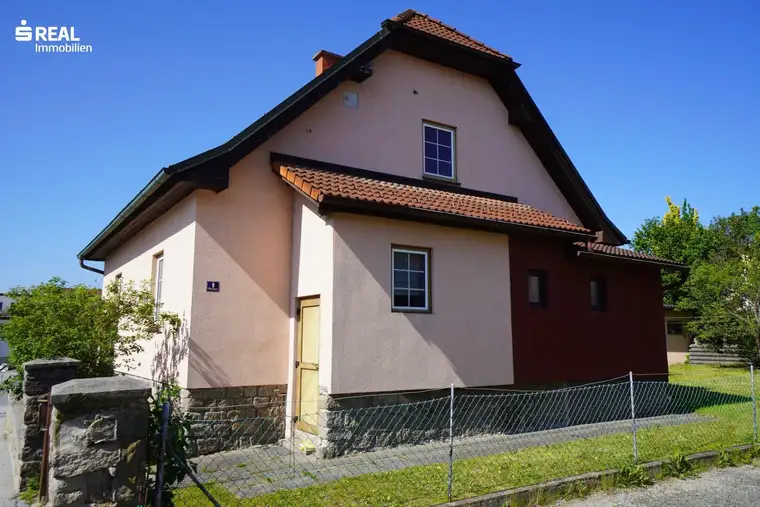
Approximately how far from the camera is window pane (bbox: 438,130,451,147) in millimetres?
11742

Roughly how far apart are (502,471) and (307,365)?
11.7ft

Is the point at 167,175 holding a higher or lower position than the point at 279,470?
higher

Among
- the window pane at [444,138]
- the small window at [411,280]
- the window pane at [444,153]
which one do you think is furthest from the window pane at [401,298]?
the window pane at [444,138]

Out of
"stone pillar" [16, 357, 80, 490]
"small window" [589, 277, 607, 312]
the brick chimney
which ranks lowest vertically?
"stone pillar" [16, 357, 80, 490]

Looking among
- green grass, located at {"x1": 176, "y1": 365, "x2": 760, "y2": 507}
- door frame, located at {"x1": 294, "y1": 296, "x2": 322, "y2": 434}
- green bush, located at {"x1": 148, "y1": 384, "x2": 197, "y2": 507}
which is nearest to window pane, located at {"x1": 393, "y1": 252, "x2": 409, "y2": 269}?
door frame, located at {"x1": 294, "y1": 296, "x2": 322, "y2": 434}

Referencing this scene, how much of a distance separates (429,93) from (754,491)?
8867 millimetres

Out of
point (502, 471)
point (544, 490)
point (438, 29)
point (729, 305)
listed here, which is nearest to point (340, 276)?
point (502, 471)

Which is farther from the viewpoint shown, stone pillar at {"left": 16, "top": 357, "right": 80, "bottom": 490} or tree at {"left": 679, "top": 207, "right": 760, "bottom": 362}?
tree at {"left": 679, "top": 207, "right": 760, "bottom": 362}

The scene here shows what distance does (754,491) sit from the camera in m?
6.52

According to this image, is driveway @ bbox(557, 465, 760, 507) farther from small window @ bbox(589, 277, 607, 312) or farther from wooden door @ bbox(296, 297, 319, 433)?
small window @ bbox(589, 277, 607, 312)

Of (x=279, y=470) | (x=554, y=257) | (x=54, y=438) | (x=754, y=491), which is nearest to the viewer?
(x=54, y=438)

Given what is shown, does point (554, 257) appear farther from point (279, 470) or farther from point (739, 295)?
point (739, 295)

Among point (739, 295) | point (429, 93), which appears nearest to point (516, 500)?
point (429, 93)

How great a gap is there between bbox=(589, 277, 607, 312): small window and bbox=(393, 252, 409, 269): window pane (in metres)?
5.27
